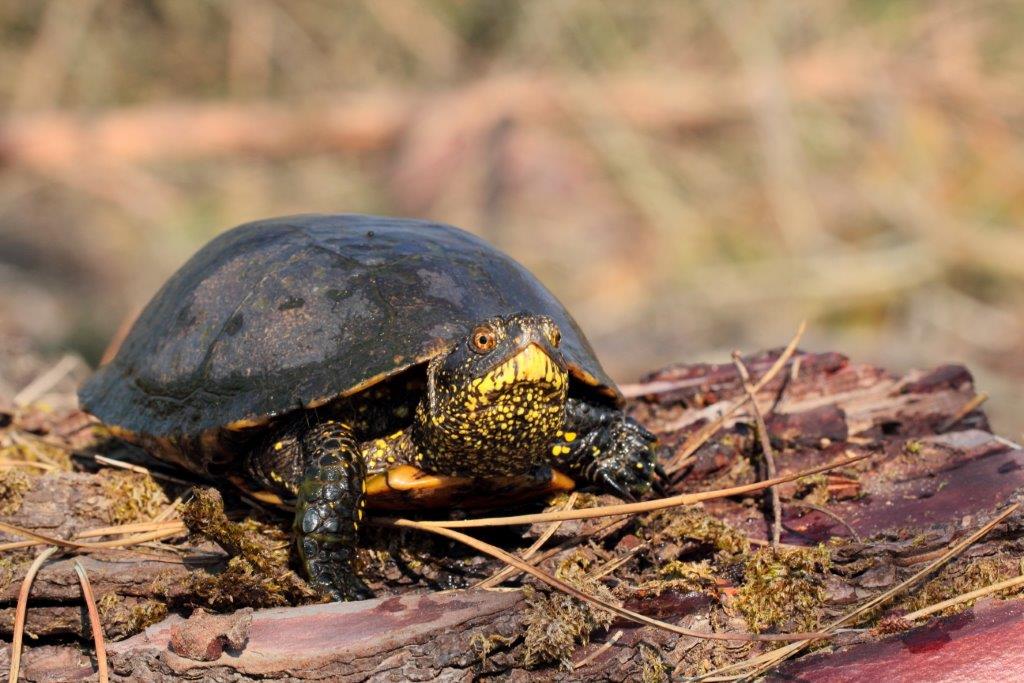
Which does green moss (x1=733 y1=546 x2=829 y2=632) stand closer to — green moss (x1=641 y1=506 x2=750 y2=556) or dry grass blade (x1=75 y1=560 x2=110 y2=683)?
green moss (x1=641 y1=506 x2=750 y2=556)

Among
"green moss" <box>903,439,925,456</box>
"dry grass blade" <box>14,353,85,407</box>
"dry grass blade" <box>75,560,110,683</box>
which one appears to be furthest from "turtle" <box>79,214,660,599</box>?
"dry grass blade" <box>14,353,85,407</box>

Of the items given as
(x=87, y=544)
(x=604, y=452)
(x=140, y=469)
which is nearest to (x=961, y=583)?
(x=604, y=452)

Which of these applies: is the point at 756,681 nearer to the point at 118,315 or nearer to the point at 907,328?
the point at 907,328

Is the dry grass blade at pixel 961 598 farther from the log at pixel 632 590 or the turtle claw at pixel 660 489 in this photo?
the turtle claw at pixel 660 489

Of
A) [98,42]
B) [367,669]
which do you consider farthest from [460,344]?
[98,42]

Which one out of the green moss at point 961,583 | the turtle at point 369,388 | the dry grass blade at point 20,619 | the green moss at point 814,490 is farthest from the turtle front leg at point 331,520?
the green moss at point 961,583

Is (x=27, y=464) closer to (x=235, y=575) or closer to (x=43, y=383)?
(x=43, y=383)
